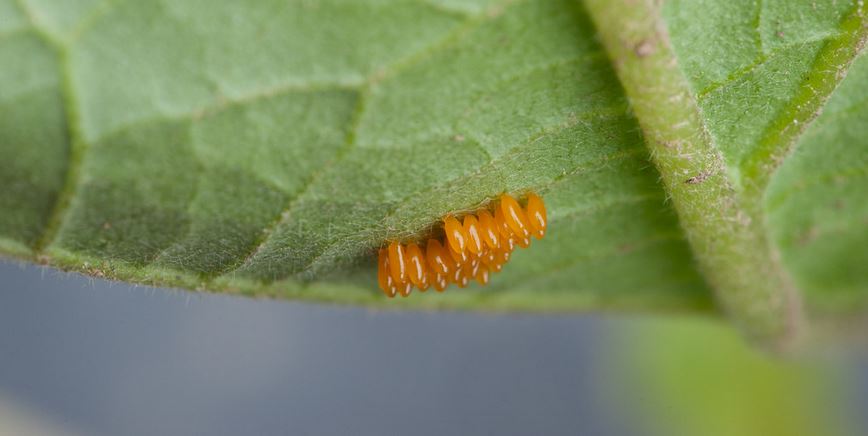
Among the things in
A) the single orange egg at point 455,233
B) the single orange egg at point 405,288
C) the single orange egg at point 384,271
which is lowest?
the single orange egg at point 405,288

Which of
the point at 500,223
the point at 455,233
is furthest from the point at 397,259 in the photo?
the point at 500,223

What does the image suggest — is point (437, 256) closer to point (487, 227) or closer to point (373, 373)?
point (487, 227)

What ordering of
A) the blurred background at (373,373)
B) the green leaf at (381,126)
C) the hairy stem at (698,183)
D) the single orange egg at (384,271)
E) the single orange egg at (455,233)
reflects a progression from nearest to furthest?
1. the green leaf at (381,126)
2. the hairy stem at (698,183)
3. the single orange egg at (455,233)
4. the single orange egg at (384,271)
5. the blurred background at (373,373)

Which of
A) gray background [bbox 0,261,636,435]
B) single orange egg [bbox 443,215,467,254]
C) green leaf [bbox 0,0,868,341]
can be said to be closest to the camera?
green leaf [bbox 0,0,868,341]

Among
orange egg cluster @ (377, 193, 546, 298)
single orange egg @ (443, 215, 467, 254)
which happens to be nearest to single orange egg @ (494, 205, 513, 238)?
orange egg cluster @ (377, 193, 546, 298)

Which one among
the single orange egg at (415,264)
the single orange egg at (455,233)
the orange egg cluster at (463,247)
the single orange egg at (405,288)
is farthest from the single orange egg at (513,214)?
the single orange egg at (405,288)

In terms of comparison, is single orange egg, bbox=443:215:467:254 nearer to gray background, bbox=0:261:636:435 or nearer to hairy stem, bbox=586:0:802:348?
hairy stem, bbox=586:0:802:348

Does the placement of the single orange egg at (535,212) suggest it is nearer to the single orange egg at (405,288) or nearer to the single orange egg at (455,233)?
the single orange egg at (455,233)
